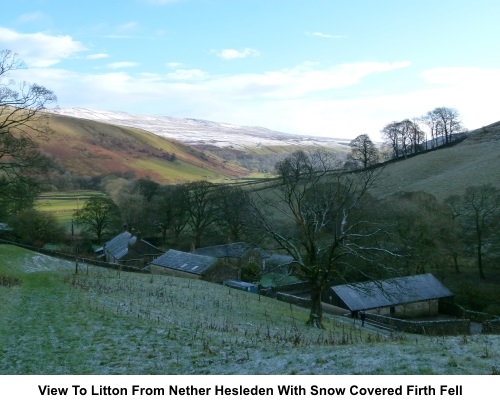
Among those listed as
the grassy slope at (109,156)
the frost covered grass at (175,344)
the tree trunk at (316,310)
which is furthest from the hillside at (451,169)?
the grassy slope at (109,156)

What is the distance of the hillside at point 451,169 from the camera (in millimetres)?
75875

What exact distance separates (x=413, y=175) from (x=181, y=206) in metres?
45.6

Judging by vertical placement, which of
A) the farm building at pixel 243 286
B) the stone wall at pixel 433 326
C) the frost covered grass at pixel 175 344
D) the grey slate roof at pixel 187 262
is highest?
the frost covered grass at pixel 175 344

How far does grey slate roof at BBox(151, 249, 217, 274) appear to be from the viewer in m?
50.8

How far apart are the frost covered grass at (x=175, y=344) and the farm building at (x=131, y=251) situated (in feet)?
112

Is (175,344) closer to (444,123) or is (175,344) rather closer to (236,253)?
(236,253)

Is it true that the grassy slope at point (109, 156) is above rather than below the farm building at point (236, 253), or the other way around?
above

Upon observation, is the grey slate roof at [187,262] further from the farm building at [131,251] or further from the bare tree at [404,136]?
the bare tree at [404,136]

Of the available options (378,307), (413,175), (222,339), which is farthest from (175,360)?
(413,175)

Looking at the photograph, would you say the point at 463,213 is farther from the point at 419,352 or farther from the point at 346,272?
the point at 419,352

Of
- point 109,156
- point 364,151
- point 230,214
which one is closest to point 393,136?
point 364,151

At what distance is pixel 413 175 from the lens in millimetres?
89625

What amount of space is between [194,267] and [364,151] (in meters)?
61.0

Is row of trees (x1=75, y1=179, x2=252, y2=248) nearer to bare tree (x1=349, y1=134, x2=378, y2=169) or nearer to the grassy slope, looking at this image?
bare tree (x1=349, y1=134, x2=378, y2=169)
